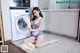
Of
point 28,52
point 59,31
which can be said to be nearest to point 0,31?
point 28,52

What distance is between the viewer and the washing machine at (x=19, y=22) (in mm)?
2244

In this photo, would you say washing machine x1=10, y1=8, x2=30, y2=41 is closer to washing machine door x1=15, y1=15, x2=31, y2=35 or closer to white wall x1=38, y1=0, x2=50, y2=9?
washing machine door x1=15, y1=15, x2=31, y2=35

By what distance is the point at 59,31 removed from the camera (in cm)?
266

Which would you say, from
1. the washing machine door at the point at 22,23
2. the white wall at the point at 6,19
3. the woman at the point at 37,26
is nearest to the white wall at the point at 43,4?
the washing machine door at the point at 22,23

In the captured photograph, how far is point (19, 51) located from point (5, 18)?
818mm

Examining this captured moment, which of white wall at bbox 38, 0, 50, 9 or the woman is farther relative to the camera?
white wall at bbox 38, 0, 50, 9

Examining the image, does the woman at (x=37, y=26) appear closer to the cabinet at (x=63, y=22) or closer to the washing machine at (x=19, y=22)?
the washing machine at (x=19, y=22)

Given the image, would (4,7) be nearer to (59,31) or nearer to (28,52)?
(28,52)

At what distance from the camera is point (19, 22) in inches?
92.3

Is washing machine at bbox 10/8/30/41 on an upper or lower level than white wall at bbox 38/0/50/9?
lower

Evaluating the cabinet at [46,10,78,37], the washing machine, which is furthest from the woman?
the cabinet at [46,10,78,37]

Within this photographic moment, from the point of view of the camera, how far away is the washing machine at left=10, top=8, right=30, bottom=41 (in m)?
2.24

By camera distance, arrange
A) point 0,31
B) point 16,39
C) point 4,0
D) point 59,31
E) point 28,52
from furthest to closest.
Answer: point 59,31, point 16,39, point 0,31, point 4,0, point 28,52

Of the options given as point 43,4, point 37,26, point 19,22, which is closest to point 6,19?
point 19,22
